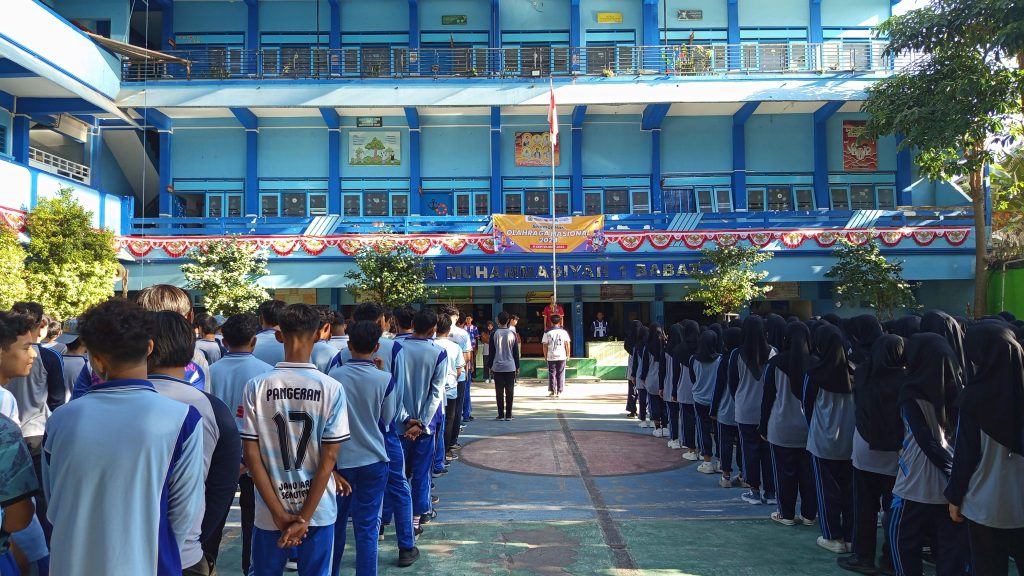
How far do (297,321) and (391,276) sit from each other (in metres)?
12.8

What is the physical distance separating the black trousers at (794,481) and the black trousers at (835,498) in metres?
0.47

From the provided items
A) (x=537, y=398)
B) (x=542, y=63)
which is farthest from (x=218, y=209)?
(x=537, y=398)

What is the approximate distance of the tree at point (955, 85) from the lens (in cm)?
1155

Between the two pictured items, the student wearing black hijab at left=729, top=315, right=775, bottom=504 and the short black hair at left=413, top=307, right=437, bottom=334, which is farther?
the student wearing black hijab at left=729, top=315, right=775, bottom=504

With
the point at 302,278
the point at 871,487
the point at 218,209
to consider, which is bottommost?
the point at 871,487

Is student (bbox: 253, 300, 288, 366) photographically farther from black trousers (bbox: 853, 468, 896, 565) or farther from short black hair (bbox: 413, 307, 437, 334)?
black trousers (bbox: 853, 468, 896, 565)

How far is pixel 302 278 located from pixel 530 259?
6.13m

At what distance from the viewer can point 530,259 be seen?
716 inches

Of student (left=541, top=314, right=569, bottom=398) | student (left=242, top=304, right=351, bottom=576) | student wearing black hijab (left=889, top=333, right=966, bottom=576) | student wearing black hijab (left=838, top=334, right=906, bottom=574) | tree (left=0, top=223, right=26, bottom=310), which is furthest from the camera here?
student (left=541, top=314, right=569, bottom=398)

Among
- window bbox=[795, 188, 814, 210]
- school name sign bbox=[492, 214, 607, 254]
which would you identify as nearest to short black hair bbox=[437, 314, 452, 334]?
school name sign bbox=[492, 214, 607, 254]

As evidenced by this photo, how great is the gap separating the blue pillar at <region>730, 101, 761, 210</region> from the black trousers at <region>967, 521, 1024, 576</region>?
58.7 ft

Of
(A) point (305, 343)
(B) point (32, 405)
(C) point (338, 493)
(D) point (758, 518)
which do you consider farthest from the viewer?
(D) point (758, 518)

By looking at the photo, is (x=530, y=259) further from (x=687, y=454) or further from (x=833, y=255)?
(x=687, y=454)

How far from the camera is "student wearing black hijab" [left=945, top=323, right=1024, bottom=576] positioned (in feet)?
10.5
